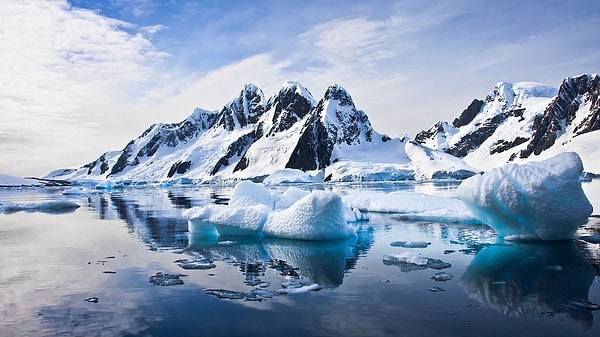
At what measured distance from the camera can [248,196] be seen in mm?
21594

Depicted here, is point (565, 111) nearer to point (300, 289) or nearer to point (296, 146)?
point (296, 146)

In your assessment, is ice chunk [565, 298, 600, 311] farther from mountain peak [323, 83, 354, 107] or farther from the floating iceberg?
mountain peak [323, 83, 354, 107]

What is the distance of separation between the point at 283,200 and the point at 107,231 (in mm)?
8526

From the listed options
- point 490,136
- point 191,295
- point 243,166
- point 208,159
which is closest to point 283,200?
point 191,295

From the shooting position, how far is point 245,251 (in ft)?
47.5

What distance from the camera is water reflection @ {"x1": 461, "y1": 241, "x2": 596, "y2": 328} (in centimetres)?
807

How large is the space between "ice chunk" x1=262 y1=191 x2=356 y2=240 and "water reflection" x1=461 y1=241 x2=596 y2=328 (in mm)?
4625

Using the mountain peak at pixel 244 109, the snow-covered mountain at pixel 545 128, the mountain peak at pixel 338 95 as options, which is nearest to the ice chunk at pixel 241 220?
the snow-covered mountain at pixel 545 128

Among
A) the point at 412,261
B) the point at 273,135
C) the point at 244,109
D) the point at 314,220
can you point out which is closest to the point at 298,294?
the point at 412,261

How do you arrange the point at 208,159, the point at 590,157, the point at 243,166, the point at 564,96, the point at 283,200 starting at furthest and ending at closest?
1. the point at 208,159
2. the point at 564,96
3. the point at 243,166
4. the point at 590,157
5. the point at 283,200

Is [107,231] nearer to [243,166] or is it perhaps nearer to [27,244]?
[27,244]

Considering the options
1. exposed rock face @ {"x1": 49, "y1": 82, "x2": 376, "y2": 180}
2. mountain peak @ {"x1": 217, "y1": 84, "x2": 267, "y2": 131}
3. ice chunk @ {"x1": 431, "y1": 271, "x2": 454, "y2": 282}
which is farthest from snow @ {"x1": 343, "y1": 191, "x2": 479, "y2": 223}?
mountain peak @ {"x1": 217, "y1": 84, "x2": 267, "y2": 131}

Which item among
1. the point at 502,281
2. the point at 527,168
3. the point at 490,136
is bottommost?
the point at 502,281

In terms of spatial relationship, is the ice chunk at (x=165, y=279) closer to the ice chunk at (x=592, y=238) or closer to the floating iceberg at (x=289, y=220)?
the floating iceberg at (x=289, y=220)
